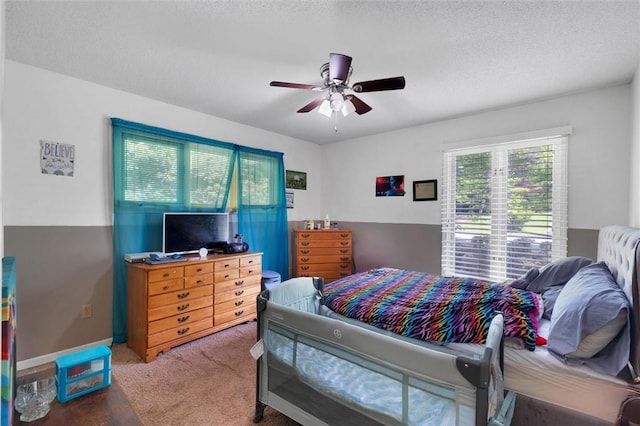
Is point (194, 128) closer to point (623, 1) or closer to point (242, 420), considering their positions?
point (242, 420)

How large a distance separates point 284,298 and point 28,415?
1363mm

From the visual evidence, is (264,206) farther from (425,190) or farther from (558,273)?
(558,273)

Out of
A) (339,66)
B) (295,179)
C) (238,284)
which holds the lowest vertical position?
(238,284)

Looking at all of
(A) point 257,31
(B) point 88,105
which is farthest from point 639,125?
(B) point 88,105

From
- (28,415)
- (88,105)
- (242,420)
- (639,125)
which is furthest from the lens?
(88,105)

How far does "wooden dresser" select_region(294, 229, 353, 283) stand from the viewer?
4.31 m

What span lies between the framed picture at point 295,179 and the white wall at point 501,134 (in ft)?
1.48

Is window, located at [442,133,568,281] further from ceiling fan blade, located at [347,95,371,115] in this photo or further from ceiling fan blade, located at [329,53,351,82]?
ceiling fan blade, located at [329,53,351,82]

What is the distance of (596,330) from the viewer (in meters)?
1.52

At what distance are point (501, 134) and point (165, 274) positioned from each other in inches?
152

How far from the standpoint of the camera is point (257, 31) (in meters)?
1.98

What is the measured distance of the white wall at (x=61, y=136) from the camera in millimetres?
2424

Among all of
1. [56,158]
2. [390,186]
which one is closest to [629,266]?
[390,186]

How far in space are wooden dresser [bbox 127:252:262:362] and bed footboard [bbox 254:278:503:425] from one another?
51.0 inches
